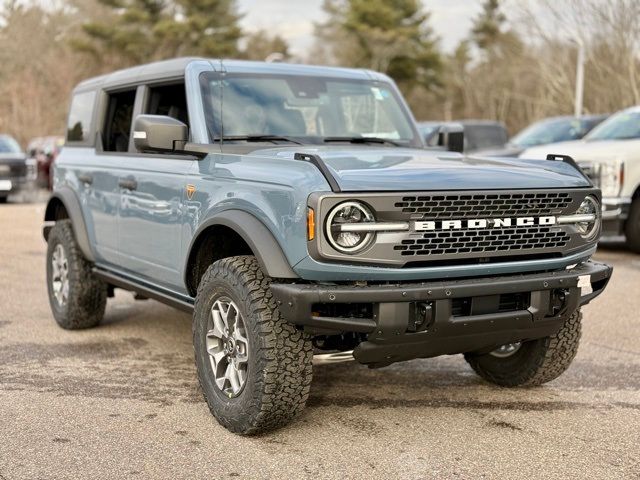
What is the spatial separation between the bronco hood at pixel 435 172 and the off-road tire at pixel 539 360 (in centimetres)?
82

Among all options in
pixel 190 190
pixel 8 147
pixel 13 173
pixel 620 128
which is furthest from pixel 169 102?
pixel 8 147

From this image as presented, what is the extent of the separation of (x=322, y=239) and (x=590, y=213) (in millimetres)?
1580

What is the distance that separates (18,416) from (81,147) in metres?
2.68

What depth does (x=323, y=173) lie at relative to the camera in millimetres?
3762

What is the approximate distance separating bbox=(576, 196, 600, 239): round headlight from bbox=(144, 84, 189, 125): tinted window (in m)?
2.43

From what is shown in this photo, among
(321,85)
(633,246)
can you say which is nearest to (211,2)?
(633,246)

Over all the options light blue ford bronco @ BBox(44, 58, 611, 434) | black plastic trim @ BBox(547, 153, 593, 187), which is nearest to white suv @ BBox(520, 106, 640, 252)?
light blue ford bronco @ BBox(44, 58, 611, 434)

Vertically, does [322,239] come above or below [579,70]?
below

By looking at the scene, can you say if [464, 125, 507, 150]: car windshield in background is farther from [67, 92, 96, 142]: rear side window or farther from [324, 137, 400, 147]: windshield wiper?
[324, 137, 400, 147]: windshield wiper

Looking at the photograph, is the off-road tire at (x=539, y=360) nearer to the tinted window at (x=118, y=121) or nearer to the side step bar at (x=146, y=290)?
the side step bar at (x=146, y=290)

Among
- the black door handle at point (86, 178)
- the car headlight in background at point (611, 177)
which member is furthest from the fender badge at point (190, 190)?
the car headlight in background at point (611, 177)

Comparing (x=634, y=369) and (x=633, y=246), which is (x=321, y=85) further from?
(x=633, y=246)

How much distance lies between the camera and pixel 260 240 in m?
3.93

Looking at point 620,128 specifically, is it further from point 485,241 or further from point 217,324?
point 217,324
